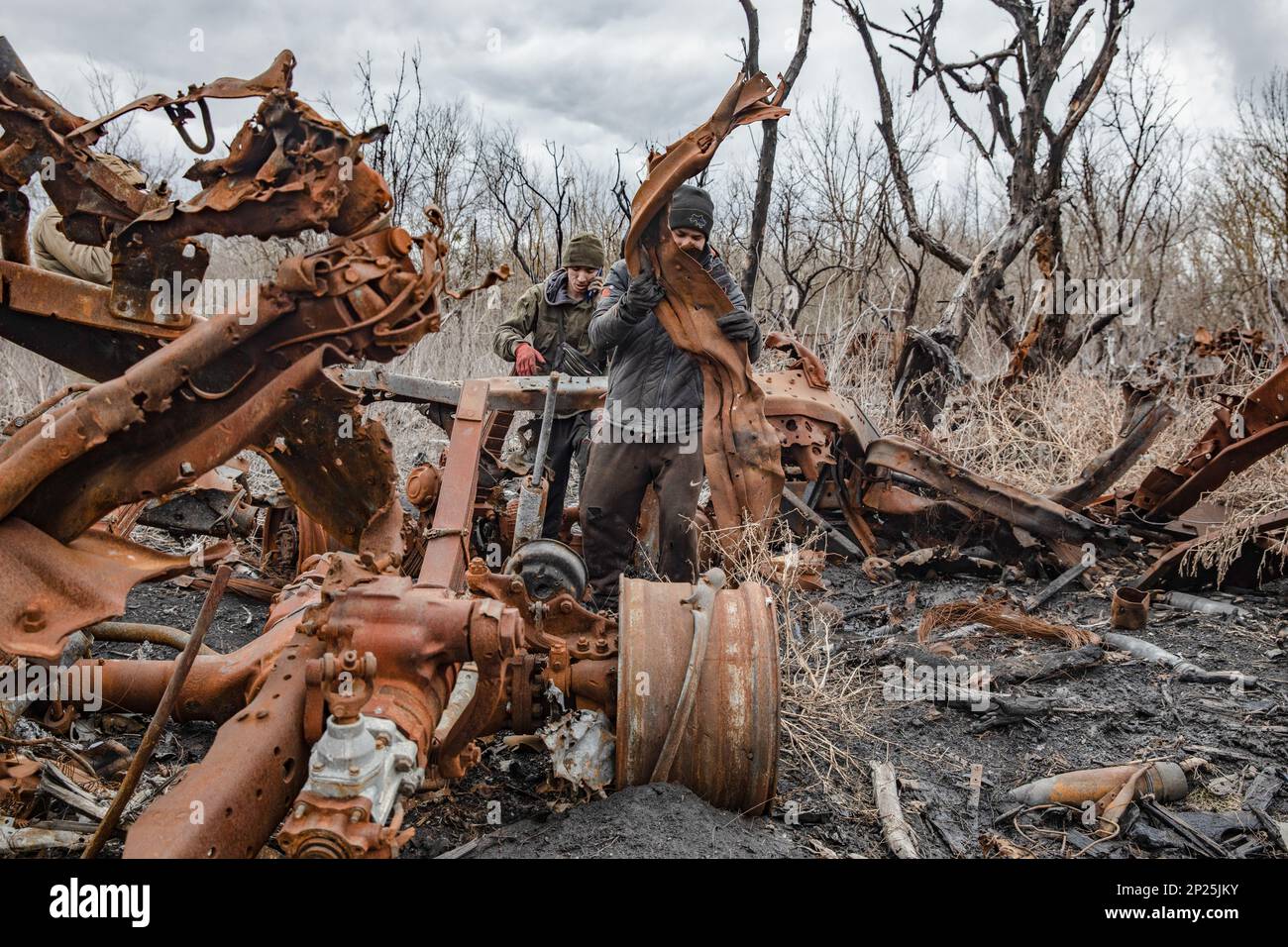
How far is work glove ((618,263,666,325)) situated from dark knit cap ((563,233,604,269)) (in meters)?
1.87

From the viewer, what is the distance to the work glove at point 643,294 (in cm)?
488

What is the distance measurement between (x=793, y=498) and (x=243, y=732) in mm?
4948

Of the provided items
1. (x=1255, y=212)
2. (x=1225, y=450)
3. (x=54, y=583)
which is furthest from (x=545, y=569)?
(x=1255, y=212)

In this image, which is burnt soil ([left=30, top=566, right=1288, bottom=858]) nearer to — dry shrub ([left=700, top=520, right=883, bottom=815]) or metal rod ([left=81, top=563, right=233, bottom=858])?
dry shrub ([left=700, top=520, right=883, bottom=815])

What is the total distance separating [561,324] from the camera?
683cm

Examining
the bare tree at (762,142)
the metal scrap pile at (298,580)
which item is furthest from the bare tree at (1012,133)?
the metal scrap pile at (298,580)

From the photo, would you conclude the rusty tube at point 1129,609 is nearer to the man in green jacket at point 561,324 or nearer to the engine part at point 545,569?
the engine part at point 545,569

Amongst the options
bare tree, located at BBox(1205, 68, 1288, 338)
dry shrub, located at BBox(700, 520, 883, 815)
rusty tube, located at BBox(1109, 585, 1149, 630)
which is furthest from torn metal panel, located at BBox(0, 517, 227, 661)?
bare tree, located at BBox(1205, 68, 1288, 338)

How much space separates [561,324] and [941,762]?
4.30 meters

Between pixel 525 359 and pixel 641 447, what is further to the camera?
pixel 525 359

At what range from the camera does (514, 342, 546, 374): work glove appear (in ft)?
21.2

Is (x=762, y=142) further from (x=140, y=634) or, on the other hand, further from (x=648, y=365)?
(x=140, y=634)
